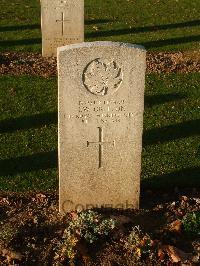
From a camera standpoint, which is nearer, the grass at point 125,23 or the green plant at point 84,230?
the green plant at point 84,230

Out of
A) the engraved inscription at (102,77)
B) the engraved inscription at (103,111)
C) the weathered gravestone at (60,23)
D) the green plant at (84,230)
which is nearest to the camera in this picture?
the green plant at (84,230)

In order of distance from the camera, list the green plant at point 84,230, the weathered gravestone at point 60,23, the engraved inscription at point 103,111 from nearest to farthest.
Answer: the green plant at point 84,230
the engraved inscription at point 103,111
the weathered gravestone at point 60,23

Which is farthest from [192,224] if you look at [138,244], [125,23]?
[125,23]

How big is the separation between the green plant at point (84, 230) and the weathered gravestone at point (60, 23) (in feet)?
24.9

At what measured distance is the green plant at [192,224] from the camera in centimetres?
562

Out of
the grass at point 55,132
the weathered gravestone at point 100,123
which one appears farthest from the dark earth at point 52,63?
the weathered gravestone at point 100,123

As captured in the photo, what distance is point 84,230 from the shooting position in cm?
534

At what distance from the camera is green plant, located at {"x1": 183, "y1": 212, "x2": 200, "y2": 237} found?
18.4ft

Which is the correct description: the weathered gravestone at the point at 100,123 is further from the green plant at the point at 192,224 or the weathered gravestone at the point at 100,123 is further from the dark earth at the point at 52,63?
the dark earth at the point at 52,63

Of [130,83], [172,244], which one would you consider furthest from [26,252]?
[130,83]

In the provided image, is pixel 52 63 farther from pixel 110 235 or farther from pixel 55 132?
pixel 110 235

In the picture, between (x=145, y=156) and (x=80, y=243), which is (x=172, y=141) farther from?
(x=80, y=243)

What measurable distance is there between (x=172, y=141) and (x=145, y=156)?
28.6 inches

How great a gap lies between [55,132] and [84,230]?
3.43 metres
